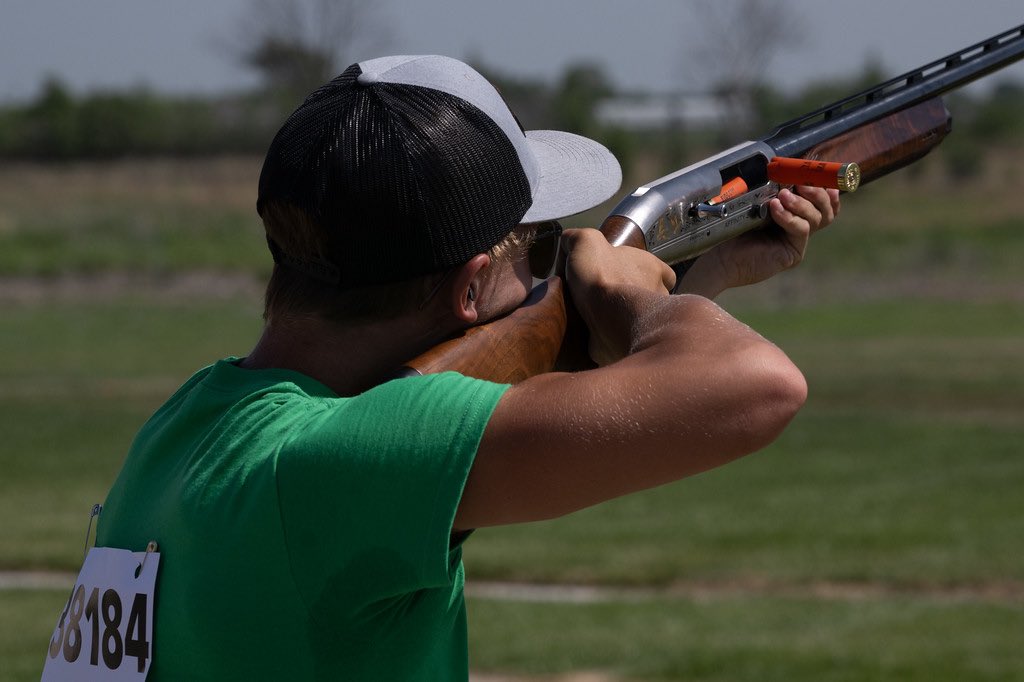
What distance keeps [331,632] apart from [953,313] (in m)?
31.2

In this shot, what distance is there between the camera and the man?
1.84m

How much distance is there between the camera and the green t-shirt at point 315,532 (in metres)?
1.83

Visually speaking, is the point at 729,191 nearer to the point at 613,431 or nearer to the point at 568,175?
the point at 568,175

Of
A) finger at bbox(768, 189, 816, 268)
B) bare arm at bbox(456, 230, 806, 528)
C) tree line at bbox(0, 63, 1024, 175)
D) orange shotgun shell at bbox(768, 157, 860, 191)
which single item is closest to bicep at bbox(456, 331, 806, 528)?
bare arm at bbox(456, 230, 806, 528)

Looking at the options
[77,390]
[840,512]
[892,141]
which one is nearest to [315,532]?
[892,141]

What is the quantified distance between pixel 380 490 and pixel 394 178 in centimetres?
45

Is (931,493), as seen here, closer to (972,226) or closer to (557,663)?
(557,663)

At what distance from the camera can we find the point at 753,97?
3800 centimetres

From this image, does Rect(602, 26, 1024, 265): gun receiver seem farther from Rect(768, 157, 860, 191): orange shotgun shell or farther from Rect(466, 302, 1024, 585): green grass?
Rect(466, 302, 1024, 585): green grass

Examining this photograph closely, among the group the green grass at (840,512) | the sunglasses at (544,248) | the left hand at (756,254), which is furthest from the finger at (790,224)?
the green grass at (840,512)

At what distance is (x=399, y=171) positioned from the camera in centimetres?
195

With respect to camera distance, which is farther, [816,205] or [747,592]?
[747,592]

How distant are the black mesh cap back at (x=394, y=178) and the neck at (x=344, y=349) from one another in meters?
0.10

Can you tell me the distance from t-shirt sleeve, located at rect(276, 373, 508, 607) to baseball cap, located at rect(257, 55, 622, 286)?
0.76 ft
